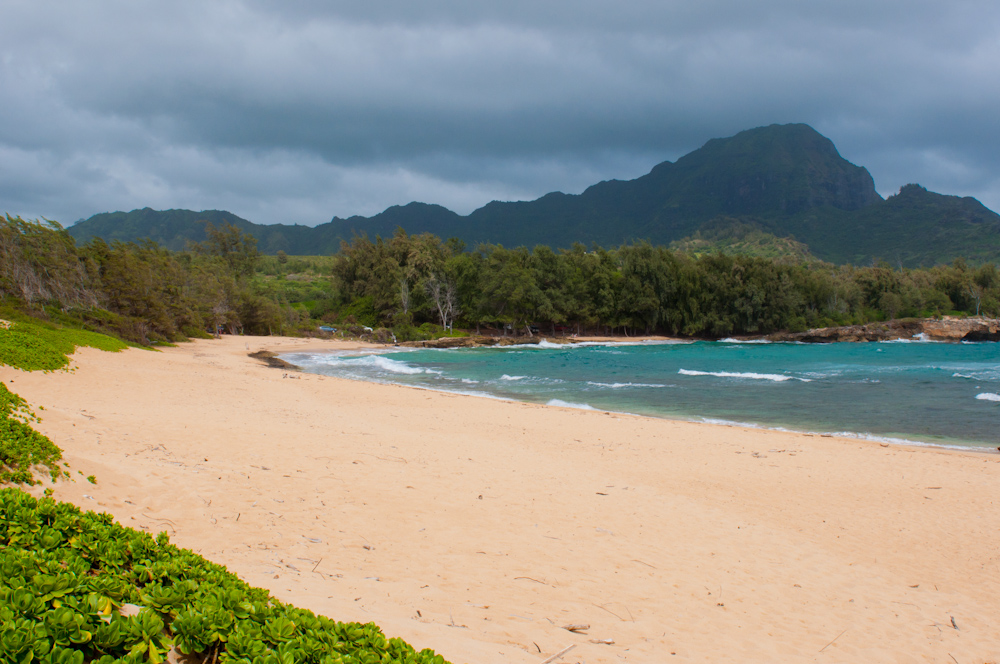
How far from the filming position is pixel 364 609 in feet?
12.0

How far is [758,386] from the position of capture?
22469mm

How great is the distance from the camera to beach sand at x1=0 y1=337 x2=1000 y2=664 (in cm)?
409

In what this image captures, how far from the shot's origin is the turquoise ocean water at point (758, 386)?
1529 cm

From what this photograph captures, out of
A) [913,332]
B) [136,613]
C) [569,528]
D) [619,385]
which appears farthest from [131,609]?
[913,332]

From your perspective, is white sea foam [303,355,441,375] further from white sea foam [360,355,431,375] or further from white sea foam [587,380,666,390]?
white sea foam [587,380,666,390]

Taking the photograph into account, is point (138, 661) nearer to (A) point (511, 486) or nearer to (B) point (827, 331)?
(A) point (511, 486)

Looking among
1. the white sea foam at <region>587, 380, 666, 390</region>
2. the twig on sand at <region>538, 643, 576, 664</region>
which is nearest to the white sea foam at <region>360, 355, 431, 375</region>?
the white sea foam at <region>587, 380, 666, 390</region>

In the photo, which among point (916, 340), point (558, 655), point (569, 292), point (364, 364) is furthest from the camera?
point (569, 292)

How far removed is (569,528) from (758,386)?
63.8 feet

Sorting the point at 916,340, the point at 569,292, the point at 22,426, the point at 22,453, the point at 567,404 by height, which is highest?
the point at 569,292

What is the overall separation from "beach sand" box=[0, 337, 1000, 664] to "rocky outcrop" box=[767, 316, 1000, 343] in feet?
182

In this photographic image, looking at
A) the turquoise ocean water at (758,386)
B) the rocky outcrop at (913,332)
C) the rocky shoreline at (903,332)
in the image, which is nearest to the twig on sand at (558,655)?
the turquoise ocean water at (758,386)

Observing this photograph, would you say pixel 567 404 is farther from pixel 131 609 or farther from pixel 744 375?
pixel 131 609

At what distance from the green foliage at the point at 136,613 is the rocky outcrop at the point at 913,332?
68.2m
